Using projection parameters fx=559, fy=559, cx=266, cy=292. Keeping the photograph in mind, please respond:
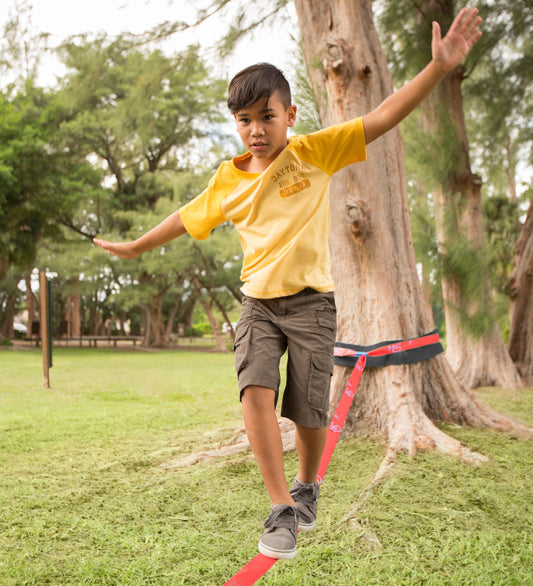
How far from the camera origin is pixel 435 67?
1.75m

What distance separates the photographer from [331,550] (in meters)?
2.10

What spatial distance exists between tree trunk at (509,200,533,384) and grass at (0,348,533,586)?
12.2 feet

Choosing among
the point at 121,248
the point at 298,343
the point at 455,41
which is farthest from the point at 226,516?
the point at 455,41

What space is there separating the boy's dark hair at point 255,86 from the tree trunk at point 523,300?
596cm

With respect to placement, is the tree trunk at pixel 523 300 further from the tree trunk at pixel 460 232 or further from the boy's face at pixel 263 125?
the boy's face at pixel 263 125

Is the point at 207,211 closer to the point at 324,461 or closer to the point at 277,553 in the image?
the point at 324,461

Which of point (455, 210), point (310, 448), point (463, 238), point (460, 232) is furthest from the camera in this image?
point (455, 210)

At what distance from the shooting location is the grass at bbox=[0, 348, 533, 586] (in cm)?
197

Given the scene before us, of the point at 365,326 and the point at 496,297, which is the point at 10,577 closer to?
the point at 365,326

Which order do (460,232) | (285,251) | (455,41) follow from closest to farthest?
(455,41) < (285,251) < (460,232)

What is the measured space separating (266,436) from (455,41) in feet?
4.64

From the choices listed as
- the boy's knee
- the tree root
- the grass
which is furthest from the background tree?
the boy's knee

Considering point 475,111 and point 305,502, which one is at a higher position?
point 475,111

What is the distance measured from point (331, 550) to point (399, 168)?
2.69m
